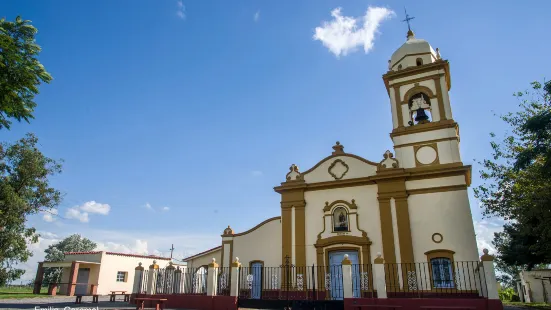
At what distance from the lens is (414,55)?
18.5 meters

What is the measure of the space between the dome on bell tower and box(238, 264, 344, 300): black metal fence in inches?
418

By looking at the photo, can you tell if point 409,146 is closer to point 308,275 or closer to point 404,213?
point 404,213

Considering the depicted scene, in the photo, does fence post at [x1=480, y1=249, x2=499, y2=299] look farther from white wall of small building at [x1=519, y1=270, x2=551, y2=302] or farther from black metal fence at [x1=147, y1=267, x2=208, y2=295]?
white wall of small building at [x1=519, y1=270, x2=551, y2=302]

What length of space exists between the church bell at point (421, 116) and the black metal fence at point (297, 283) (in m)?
7.87

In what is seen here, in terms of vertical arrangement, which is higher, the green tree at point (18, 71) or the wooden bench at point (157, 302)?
the green tree at point (18, 71)

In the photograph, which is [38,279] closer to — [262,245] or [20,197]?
[20,197]

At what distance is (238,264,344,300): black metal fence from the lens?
1569 cm

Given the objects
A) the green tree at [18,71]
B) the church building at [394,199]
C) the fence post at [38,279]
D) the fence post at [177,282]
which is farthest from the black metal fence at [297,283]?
the fence post at [38,279]

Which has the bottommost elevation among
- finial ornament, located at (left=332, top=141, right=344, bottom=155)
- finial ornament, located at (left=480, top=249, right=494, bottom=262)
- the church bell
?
finial ornament, located at (left=480, top=249, right=494, bottom=262)

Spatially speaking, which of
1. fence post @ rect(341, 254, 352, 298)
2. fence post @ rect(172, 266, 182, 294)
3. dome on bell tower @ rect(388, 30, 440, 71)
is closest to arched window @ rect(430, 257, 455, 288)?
fence post @ rect(341, 254, 352, 298)

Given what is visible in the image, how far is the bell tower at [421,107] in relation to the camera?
53.8ft

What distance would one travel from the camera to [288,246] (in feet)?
56.9

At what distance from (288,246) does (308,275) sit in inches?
65.6

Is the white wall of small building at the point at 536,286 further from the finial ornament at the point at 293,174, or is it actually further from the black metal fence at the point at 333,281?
the finial ornament at the point at 293,174
